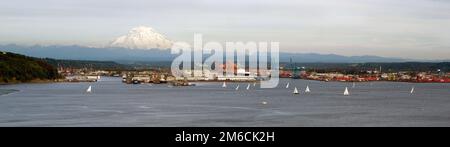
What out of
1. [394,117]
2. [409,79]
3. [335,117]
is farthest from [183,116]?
[409,79]
